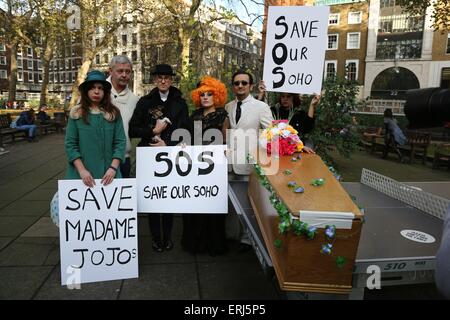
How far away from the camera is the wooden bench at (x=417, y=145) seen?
34.6 feet

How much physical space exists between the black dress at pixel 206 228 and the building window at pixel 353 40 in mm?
41940

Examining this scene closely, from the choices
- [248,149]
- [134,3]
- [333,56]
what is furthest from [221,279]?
[333,56]

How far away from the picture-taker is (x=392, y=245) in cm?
211

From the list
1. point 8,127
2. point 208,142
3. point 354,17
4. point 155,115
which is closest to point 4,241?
point 155,115

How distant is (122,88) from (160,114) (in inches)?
19.7

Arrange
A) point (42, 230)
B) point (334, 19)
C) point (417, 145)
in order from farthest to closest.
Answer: point (334, 19) → point (417, 145) → point (42, 230)

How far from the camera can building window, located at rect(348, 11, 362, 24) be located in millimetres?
40125

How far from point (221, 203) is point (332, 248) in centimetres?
170

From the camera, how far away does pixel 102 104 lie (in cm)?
324

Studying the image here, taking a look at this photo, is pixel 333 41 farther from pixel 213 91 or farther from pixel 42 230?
pixel 42 230

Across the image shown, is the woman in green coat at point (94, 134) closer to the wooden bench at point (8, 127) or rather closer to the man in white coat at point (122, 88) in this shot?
the man in white coat at point (122, 88)

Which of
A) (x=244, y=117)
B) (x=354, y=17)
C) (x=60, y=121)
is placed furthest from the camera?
(x=354, y=17)

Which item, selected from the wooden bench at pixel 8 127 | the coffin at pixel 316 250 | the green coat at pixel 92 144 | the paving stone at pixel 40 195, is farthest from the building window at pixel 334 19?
the coffin at pixel 316 250
